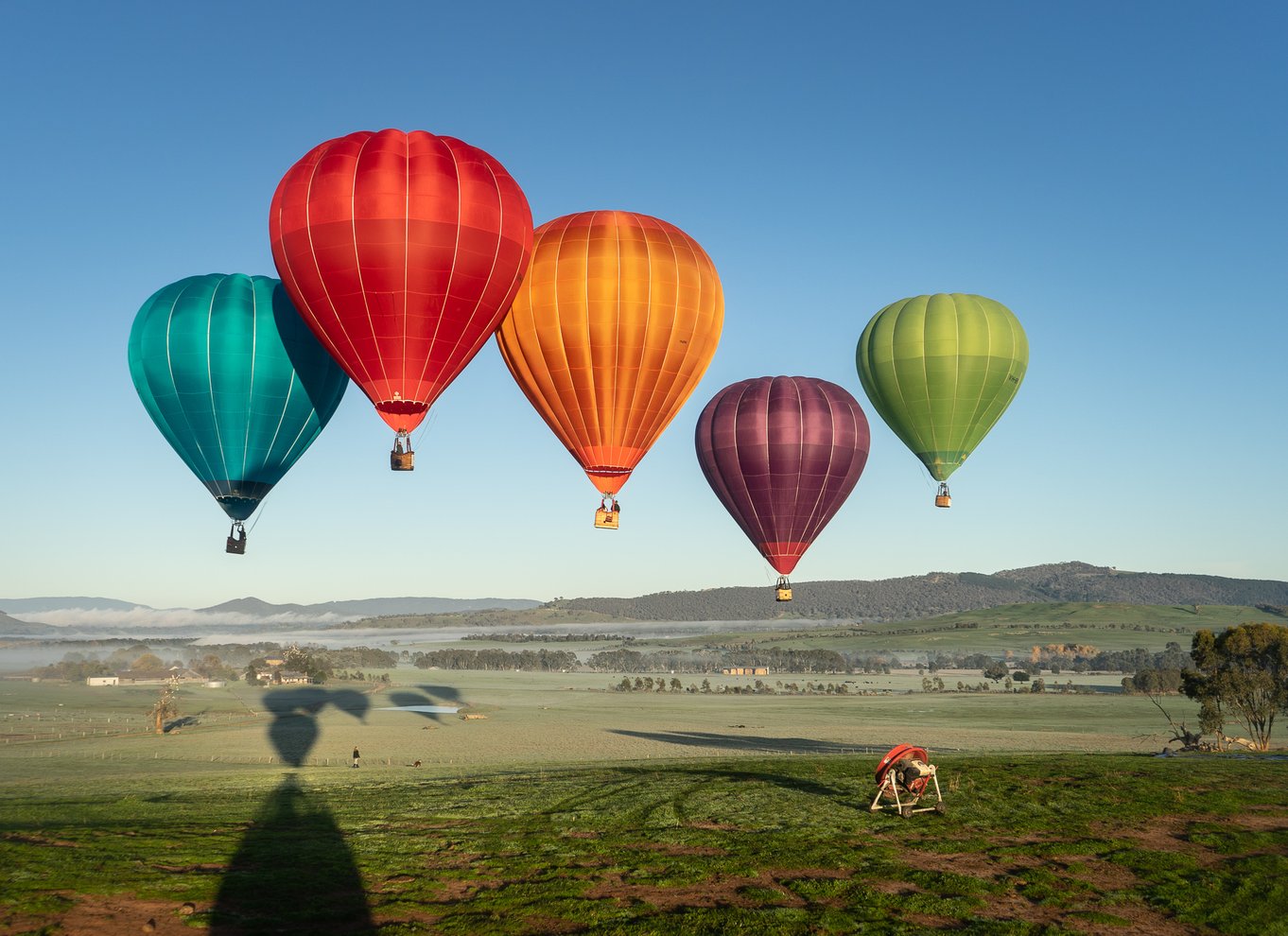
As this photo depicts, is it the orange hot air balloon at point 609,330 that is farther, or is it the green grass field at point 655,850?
the orange hot air balloon at point 609,330

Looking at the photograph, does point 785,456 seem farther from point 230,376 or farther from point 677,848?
point 677,848

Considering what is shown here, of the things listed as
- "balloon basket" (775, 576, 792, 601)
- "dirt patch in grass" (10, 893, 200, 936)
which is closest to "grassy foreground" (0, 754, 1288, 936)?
"dirt patch in grass" (10, 893, 200, 936)

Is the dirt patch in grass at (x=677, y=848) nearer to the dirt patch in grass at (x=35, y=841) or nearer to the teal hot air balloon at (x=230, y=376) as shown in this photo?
the dirt patch in grass at (x=35, y=841)

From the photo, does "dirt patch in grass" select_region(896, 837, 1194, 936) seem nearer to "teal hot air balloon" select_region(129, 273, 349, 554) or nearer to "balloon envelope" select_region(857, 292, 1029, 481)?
"teal hot air balloon" select_region(129, 273, 349, 554)

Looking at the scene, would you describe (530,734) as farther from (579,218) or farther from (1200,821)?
(1200,821)

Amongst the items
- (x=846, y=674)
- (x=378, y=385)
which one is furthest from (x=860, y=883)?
(x=846, y=674)

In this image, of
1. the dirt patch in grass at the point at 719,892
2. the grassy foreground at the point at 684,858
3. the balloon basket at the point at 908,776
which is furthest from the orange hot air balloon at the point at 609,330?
the dirt patch in grass at the point at 719,892
